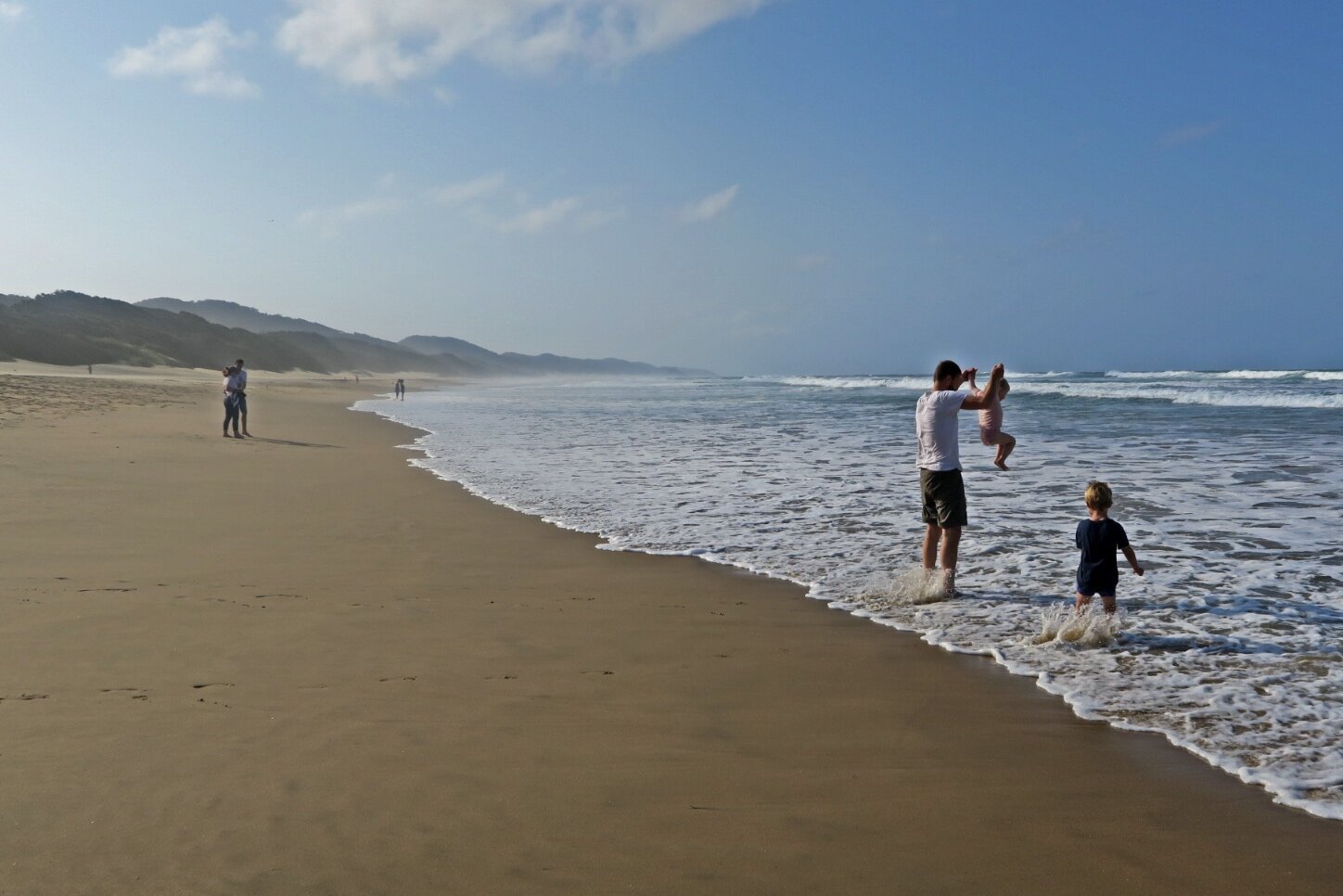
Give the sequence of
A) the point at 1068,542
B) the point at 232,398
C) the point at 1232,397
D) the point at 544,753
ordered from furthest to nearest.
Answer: the point at 1232,397 → the point at 232,398 → the point at 1068,542 → the point at 544,753

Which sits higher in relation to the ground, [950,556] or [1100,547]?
[1100,547]

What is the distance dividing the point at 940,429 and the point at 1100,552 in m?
1.48

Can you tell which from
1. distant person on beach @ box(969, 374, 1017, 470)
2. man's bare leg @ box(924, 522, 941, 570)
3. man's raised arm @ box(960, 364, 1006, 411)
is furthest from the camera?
man's bare leg @ box(924, 522, 941, 570)

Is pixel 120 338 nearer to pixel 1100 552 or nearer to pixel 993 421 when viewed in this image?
pixel 993 421

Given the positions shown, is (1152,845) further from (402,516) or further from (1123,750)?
(402,516)

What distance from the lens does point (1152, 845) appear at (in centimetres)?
296

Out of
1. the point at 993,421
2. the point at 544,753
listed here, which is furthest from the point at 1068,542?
the point at 544,753

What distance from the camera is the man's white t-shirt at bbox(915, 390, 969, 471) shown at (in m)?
6.40

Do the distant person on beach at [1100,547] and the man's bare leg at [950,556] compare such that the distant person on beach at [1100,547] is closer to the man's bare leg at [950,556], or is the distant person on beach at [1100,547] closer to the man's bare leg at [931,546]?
the man's bare leg at [950,556]

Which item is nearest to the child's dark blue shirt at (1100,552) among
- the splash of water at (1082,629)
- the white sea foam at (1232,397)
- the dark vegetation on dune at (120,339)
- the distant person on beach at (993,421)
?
the splash of water at (1082,629)

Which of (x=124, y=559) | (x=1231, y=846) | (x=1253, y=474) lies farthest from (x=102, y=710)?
(x=1253, y=474)

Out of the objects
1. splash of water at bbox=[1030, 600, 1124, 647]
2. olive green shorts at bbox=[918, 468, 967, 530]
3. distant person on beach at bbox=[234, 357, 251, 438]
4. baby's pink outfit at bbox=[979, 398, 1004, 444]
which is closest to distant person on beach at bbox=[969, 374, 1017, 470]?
baby's pink outfit at bbox=[979, 398, 1004, 444]

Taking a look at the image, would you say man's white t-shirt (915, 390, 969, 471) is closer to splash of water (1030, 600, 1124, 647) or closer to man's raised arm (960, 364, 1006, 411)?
man's raised arm (960, 364, 1006, 411)

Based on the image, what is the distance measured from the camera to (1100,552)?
5312mm
